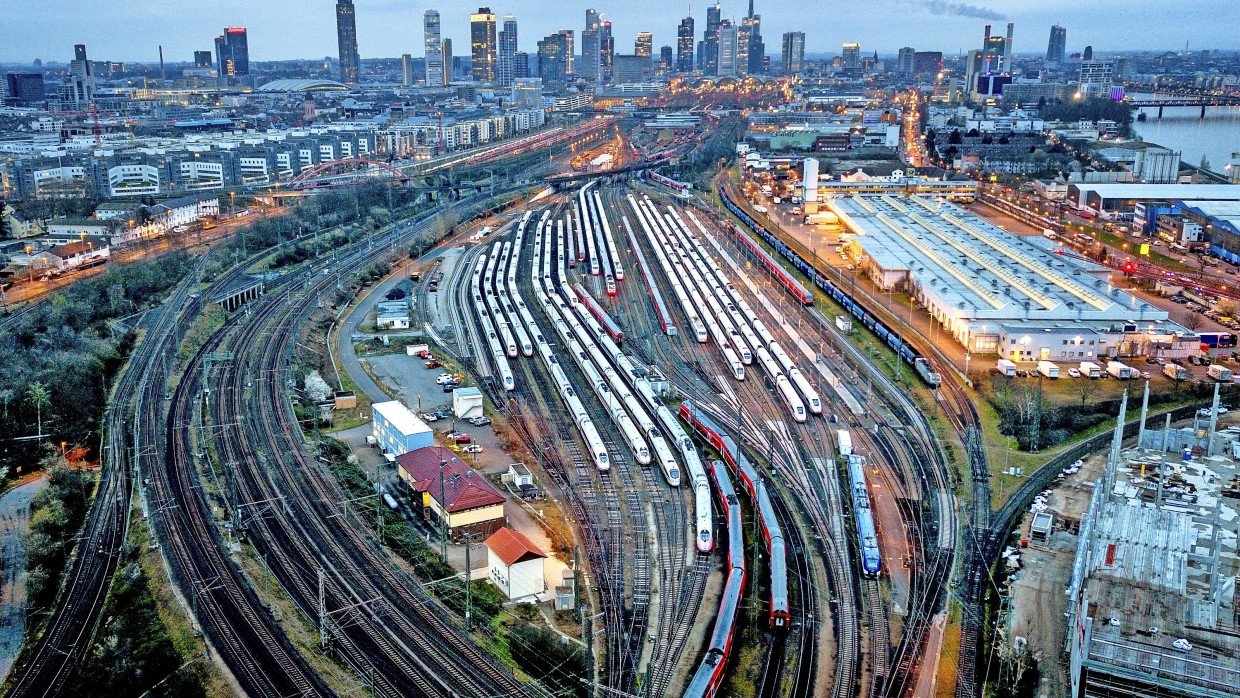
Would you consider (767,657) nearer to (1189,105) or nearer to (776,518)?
(776,518)

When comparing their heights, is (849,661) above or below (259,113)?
below

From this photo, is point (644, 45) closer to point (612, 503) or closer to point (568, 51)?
point (568, 51)

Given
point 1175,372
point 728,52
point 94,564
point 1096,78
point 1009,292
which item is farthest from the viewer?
point 728,52

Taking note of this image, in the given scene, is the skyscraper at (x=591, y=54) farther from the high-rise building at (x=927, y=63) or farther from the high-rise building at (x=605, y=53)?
the high-rise building at (x=927, y=63)

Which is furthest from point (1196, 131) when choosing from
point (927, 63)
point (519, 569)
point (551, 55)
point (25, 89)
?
point (25, 89)

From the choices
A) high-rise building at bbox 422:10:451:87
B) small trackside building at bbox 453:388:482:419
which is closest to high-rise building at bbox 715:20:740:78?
high-rise building at bbox 422:10:451:87

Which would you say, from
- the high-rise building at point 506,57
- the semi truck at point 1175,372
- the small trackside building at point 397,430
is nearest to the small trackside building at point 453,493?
the small trackside building at point 397,430

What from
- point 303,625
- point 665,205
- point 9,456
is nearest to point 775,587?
point 303,625
